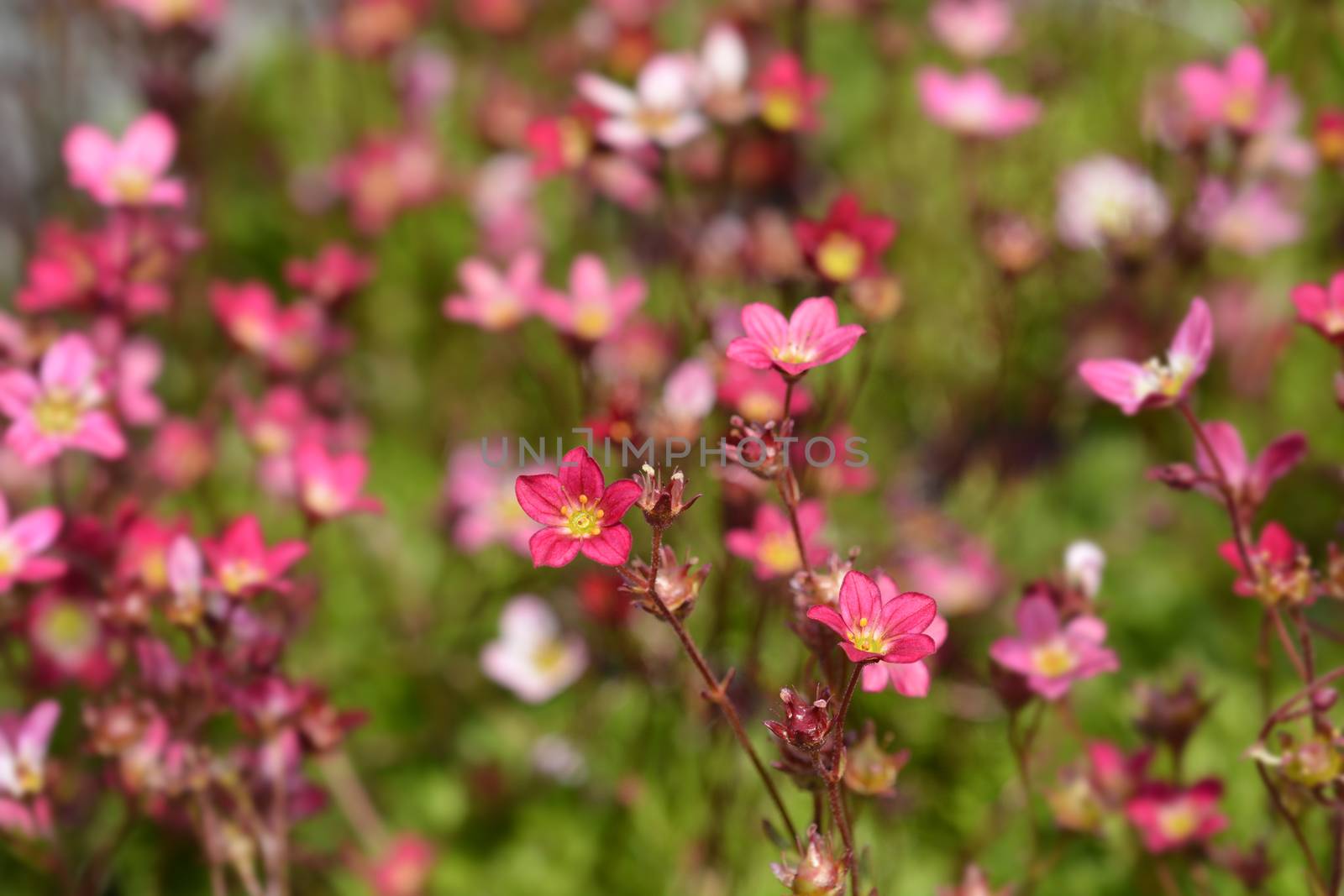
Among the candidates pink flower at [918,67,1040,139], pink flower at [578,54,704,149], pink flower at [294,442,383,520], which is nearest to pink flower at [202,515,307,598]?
pink flower at [294,442,383,520]

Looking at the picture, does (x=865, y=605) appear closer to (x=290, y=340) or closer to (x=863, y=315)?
(x=863, y=315)

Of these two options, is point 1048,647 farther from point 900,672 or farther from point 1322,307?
point 1322,307

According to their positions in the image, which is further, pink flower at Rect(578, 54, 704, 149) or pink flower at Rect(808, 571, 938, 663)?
pink flower at Rect(578, 54, 704, 149)

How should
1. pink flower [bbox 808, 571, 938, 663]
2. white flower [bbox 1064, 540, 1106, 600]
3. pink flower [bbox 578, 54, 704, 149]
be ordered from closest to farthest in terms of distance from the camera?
1. pink flower [bbox 808, 571, 938, 663]
2. white flower [bbox 1064, 540, 1106, 600]
3. pink flower [bbox 578, 54, 704, 149]

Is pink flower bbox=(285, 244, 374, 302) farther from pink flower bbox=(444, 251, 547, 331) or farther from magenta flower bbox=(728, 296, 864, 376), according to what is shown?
magenta flower bbox=(728, 296, 864, 376)

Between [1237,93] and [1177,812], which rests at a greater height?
[1237,93]

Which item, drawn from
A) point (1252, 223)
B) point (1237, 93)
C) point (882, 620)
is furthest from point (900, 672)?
point (1252, 223)
